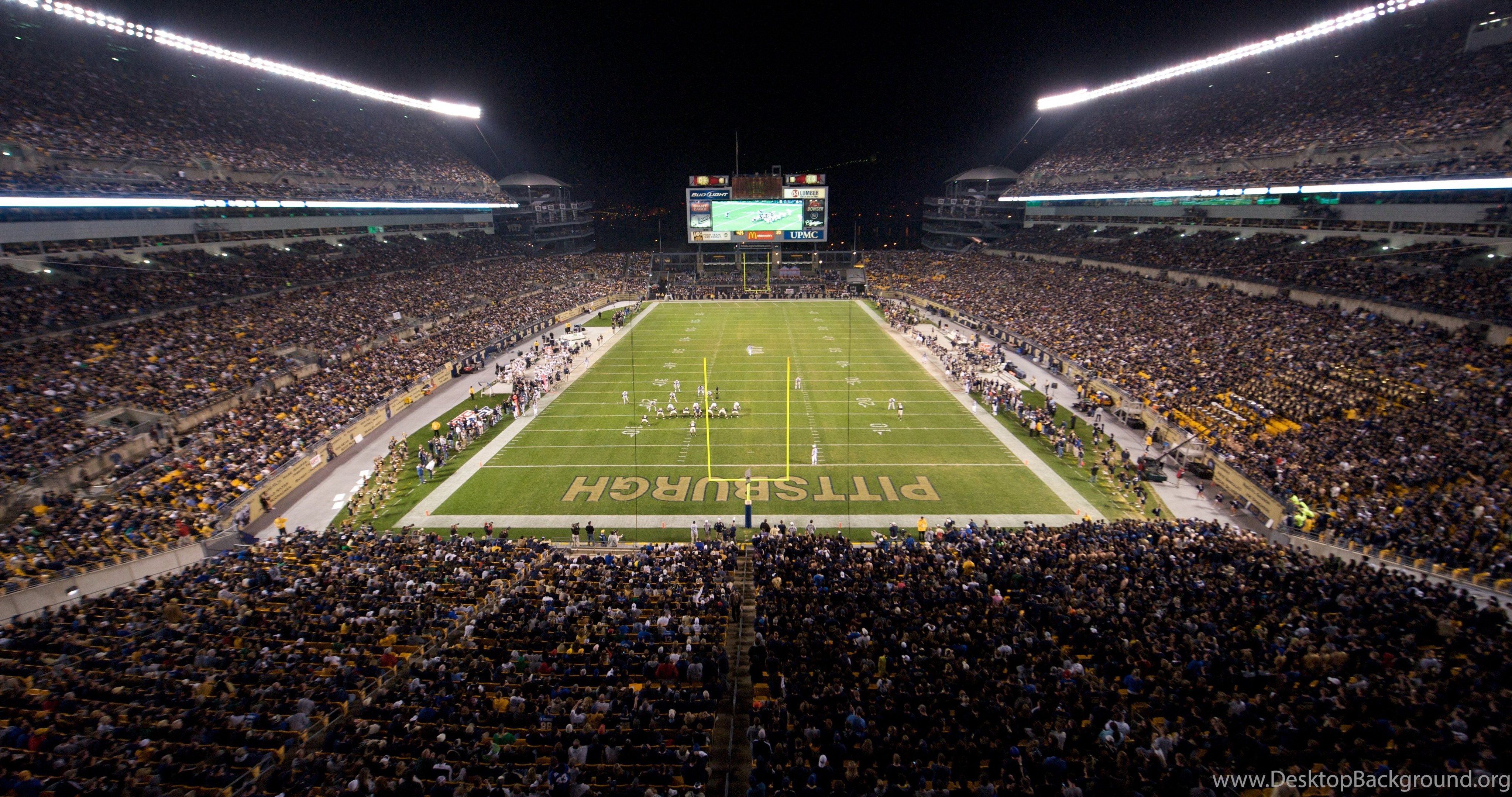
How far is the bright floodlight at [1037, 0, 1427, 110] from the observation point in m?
37.6

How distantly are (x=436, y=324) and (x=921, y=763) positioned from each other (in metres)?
44.7

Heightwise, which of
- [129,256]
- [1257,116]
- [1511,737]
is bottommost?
[1511,737]

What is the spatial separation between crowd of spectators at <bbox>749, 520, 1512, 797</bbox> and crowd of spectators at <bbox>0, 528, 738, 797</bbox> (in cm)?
179

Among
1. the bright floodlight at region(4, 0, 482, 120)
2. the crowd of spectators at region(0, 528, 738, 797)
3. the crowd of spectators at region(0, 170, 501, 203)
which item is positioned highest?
the bright floodlight at region(4, 0, 482, 120)

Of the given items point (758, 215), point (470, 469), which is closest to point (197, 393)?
point (470, 469)

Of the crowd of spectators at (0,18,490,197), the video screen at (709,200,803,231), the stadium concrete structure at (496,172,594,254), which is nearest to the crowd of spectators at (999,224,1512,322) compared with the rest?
the video screen at (709,200,803,231)

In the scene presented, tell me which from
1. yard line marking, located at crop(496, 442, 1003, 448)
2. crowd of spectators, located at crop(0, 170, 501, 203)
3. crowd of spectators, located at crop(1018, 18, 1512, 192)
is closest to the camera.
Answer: yard line marking, located at crop(496, 442, 1003, 448)

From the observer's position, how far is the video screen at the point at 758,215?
203 feet

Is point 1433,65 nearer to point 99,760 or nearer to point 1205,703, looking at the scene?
point 1205,703

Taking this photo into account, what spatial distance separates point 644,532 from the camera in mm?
19203

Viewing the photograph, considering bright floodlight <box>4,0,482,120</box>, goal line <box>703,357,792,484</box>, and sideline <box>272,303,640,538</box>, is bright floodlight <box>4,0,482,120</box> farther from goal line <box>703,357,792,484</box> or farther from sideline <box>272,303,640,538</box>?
goal line <box>703,357,792,484</box>

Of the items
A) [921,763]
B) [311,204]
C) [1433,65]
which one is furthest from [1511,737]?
[311,204]

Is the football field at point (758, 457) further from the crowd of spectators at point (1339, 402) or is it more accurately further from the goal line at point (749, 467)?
the crowd of spectators at point (1339, 402)

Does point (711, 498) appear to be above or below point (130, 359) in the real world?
below
